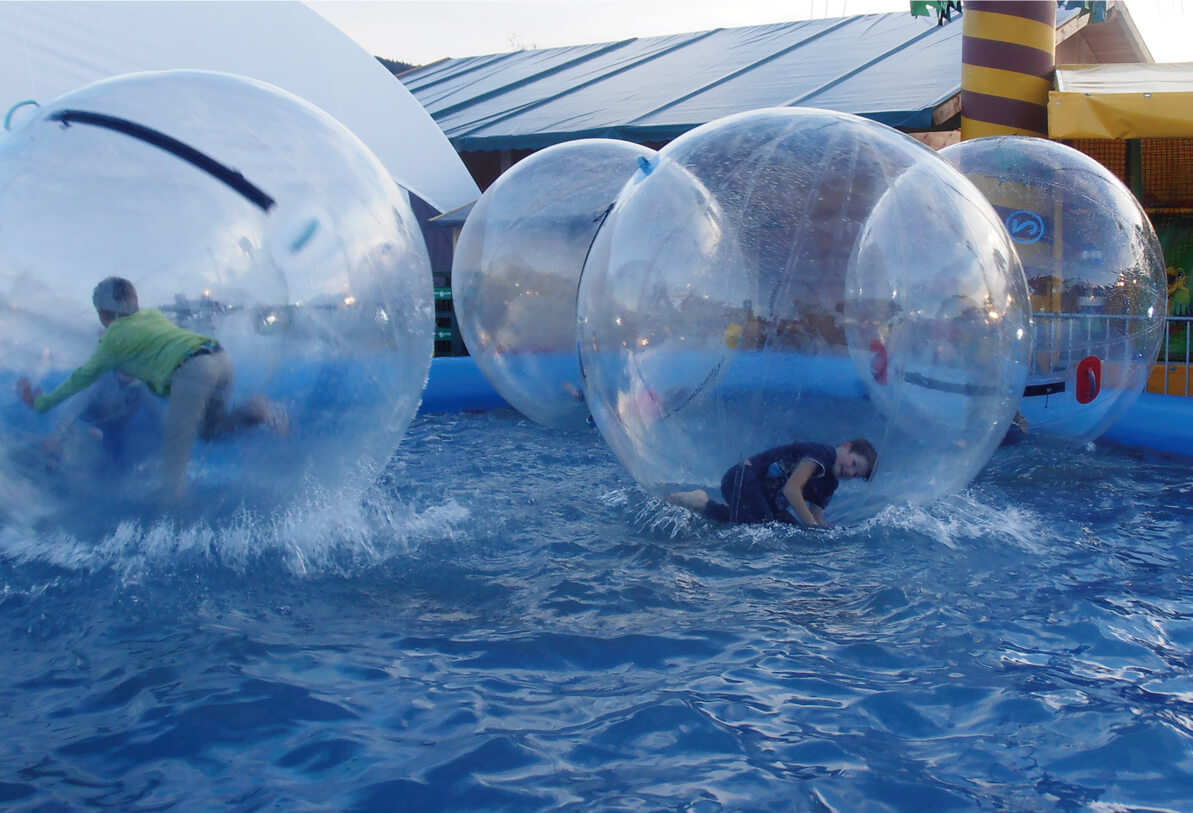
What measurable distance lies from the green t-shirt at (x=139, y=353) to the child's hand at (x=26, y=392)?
14 mm

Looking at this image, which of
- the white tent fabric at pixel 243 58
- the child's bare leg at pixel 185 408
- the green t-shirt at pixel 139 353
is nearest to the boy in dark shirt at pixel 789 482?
the child's bare leg at pixel 185 408

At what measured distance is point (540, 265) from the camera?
18.9 feet

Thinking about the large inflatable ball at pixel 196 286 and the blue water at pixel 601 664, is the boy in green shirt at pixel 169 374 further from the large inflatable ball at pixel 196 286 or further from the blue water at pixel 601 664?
the blue water at pixel 601 664

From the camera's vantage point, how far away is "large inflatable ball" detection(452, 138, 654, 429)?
5.72 meters

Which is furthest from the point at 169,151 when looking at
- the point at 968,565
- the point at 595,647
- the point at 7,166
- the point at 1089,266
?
the point at 1089,266

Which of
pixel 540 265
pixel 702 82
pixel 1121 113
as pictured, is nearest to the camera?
pixel 540 265

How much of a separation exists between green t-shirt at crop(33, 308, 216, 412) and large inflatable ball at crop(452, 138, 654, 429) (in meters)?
2.81

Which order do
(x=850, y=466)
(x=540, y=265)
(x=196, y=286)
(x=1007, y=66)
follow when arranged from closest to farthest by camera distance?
(x=196, y=286) < (x=850, y=466) < (x=540, y=265) < (x=1007, y=66)

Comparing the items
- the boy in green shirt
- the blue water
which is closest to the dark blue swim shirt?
the blue water

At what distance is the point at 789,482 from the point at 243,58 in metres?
9.58

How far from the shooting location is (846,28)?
1504 cm

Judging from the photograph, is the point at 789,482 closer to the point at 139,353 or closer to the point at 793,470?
the point at 793,470

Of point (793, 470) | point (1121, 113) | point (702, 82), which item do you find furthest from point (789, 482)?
point (702, 82)

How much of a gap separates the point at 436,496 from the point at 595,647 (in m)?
2.03
